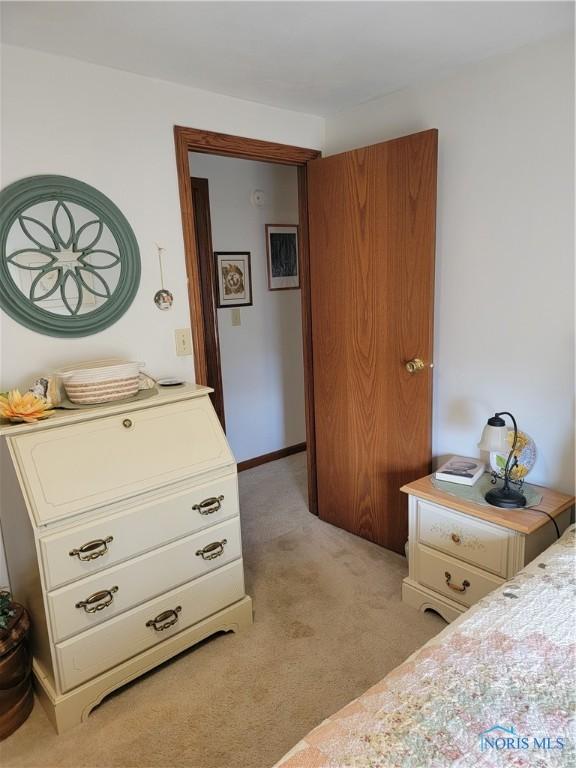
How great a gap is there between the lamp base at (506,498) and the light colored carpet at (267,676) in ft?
1.94

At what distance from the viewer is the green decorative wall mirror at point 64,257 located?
73.4 inches

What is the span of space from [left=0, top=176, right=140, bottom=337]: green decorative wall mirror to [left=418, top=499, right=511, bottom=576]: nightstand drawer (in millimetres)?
1565

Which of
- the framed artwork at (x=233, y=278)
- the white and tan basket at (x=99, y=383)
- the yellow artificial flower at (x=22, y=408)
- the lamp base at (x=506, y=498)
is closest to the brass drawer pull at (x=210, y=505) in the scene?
the white and tan basket at (x=99, y=383)

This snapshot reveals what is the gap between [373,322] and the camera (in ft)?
8.51

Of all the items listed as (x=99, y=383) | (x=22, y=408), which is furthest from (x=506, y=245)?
(x=22, y=408)

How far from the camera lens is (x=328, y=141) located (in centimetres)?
286

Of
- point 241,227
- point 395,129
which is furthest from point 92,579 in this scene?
point 241,227

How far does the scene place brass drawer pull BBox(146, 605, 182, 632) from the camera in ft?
6.18

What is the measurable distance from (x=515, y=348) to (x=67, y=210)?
189 cm

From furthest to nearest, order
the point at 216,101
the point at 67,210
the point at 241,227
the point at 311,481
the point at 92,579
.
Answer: the point at 241,227 < the point at 311,481 < the point at 216,101 < the point at 67,210 < the point at 92,579

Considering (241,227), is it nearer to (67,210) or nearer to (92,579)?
(67,210)

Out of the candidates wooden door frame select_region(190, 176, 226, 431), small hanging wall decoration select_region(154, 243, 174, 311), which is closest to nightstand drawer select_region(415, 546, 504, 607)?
small hanging wall decoration select_region(154, 243, 174, 311)

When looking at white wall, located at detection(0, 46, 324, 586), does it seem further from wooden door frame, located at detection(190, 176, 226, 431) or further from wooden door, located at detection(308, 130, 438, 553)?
wooden door frame, located at detection(190, 176, 226, 431)

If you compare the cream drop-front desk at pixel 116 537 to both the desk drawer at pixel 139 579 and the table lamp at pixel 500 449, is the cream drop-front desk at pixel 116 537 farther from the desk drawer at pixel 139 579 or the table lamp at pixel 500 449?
the table lamp at pixel 500 449
